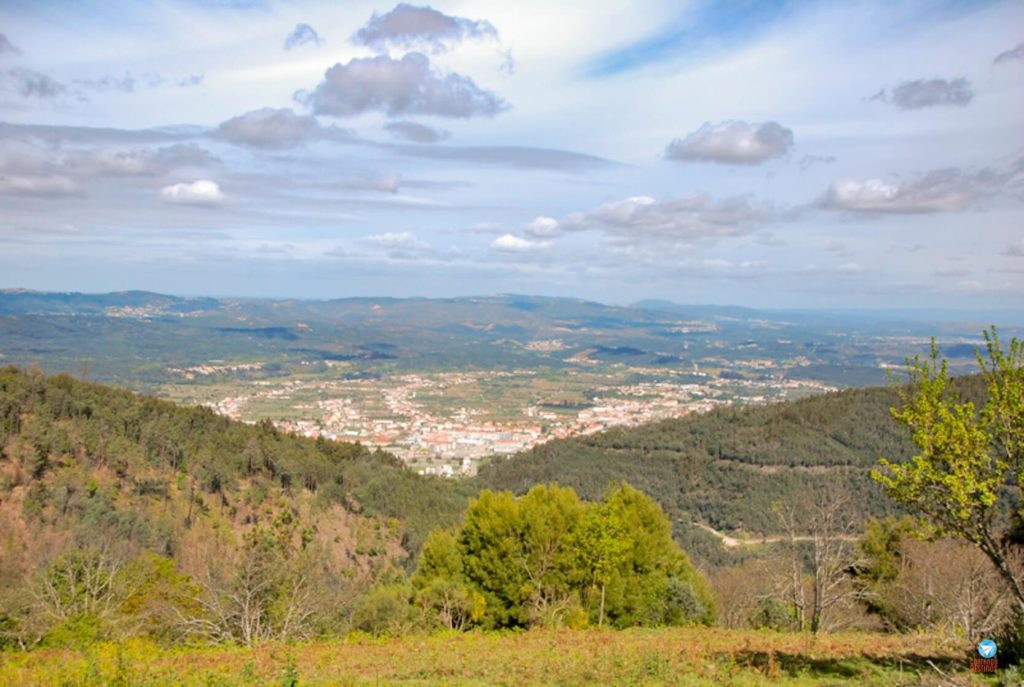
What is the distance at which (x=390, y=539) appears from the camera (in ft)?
156

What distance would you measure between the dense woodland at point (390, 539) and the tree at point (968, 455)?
9.16 metres

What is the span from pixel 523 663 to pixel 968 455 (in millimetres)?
8821

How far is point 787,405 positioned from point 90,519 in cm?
8413

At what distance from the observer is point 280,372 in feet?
617

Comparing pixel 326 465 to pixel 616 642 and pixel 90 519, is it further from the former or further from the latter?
pixel 616 642

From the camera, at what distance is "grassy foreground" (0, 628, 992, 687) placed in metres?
10.5

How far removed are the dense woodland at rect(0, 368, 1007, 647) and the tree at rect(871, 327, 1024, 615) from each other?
30.1 feet

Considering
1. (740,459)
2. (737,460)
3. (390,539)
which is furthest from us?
(740,459)

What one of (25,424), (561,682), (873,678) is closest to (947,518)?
(873,678)

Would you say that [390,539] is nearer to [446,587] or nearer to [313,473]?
[313,473]

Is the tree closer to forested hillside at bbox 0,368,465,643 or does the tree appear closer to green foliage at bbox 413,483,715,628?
green foliage at bbox 413,483,715,628

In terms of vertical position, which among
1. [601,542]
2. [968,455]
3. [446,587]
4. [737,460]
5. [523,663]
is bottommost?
[737,460]

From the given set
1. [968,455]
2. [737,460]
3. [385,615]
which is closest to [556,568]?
[385,615]

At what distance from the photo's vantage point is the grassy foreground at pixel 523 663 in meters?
10.5
